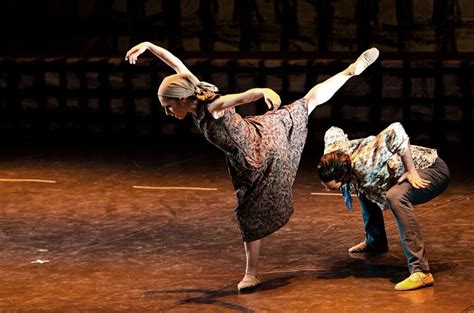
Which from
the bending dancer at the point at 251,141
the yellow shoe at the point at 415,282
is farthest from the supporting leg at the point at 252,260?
the yellow shoe at the point at 415,282

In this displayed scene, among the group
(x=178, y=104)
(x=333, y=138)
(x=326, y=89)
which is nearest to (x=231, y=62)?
(x=326, y=89)

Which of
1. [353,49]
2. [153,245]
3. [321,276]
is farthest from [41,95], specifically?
[321,276]

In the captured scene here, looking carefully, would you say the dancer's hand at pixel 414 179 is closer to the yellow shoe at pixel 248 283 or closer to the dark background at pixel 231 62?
the yellow shoe at pixel 248 283

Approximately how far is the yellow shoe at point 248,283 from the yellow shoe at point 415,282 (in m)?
0.75

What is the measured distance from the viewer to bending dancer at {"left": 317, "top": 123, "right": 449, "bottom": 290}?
587 cm

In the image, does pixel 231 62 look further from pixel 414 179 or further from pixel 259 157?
pixel 414 179

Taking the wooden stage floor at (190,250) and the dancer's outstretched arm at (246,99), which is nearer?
the dancer's outstretched arm at (246,99)

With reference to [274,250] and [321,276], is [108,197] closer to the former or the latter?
[274,250]

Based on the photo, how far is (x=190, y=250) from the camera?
7.00 meters

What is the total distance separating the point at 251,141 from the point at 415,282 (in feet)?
3.66

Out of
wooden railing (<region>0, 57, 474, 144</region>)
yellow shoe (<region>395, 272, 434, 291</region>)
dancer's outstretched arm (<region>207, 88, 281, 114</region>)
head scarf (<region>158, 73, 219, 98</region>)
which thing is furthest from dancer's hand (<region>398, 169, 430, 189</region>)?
wooden railing (<region>0, 57, 474, 144</region>)

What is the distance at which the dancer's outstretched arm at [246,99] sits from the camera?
5566mm

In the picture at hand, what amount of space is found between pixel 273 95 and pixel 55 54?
7.45 m

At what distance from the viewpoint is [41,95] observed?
39.0 feet
